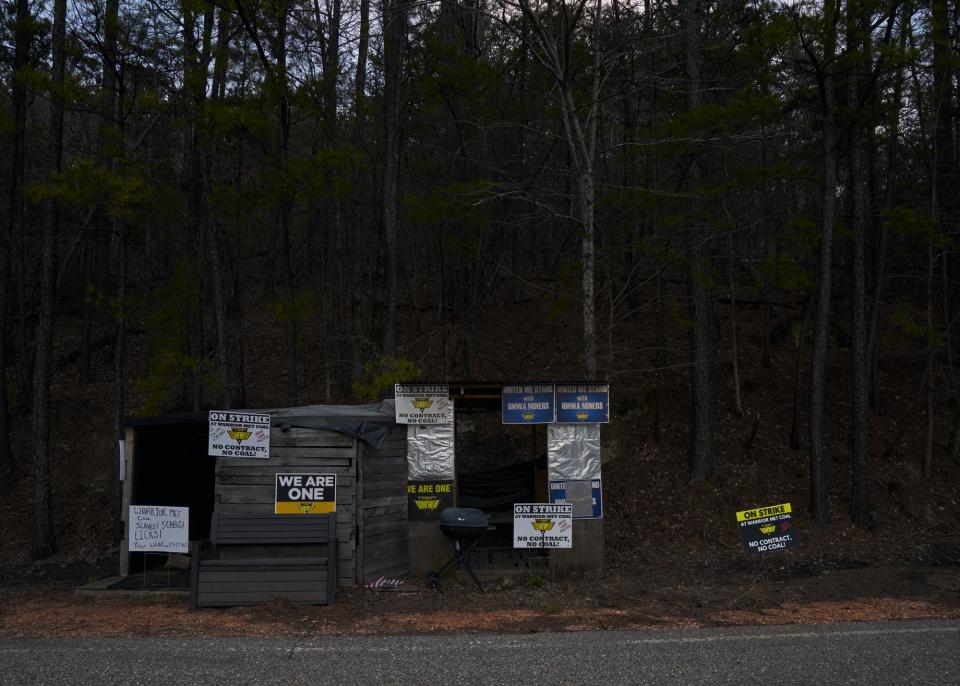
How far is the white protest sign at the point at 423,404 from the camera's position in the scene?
12.3 m

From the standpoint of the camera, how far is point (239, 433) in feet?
36.1

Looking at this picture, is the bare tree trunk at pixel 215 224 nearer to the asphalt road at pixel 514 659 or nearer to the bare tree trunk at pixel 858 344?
the asphalt road at pixel 514 659

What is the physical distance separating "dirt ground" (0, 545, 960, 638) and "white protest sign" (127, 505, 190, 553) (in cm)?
73

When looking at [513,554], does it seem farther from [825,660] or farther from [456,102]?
[456,102]

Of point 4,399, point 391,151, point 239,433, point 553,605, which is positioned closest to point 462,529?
point 553,605

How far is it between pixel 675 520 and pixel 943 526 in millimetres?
5534

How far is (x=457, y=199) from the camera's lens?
17.6 metres

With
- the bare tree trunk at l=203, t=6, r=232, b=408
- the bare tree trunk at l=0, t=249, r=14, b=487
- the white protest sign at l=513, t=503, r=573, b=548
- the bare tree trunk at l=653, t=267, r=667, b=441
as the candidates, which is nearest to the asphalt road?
the white protest sign at l=513, t=503, r=573, b=548

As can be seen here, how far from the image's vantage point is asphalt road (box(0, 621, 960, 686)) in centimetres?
629

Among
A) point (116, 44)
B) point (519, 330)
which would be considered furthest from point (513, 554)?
point (116, 44)

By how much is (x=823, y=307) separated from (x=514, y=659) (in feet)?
40.6

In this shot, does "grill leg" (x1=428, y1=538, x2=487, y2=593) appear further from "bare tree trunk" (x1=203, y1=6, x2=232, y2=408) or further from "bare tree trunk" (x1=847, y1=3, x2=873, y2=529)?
"bare tree trunk" (x1=847, y1=3, x2=873, y2=529)

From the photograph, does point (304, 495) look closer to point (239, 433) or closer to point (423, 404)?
point (239, 433)

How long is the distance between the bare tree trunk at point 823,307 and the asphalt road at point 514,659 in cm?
835
